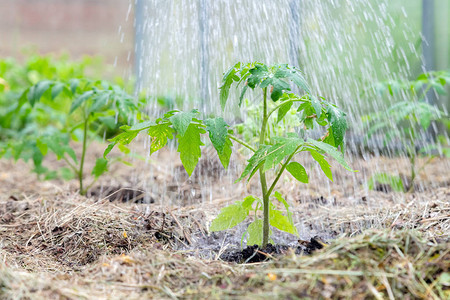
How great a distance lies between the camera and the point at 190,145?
143cm

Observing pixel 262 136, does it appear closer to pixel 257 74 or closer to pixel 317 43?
pixel 257 74

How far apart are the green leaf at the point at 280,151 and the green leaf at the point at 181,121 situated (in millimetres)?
242

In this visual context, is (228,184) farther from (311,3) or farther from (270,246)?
(311,3)

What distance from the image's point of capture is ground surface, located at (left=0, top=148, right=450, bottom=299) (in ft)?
3.72

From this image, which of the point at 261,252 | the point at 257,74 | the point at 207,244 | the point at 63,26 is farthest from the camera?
the point at 63,26

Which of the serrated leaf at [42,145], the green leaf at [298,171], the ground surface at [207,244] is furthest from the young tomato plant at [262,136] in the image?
the serrated leaf at [42,145]

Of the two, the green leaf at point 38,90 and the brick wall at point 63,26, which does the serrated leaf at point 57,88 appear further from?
the brick wall at point 63,26

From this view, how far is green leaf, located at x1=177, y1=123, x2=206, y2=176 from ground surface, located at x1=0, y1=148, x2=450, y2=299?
0.93 feet

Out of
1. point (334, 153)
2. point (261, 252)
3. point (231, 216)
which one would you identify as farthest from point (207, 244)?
point (334, 153)

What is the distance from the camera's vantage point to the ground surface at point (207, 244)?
1134mm

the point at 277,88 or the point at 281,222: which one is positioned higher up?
the point at 277,88

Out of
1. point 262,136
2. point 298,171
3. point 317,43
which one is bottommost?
point 298,171

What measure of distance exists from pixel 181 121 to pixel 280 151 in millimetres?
291

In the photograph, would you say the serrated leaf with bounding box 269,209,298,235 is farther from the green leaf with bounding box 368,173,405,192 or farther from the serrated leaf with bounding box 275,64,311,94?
the green leaf with bounding box 368,173,405,192
